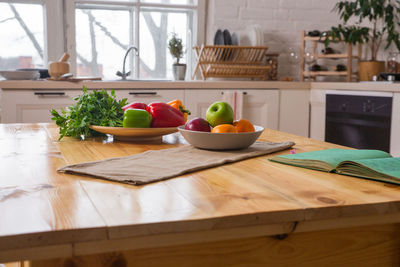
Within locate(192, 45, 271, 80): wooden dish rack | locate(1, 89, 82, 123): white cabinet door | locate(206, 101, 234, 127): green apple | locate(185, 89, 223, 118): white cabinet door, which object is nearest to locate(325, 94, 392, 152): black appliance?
locate(192, 45, 271, 80): wooden dish rack

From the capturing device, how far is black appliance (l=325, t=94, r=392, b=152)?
3.18 metres

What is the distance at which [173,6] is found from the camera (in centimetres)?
427

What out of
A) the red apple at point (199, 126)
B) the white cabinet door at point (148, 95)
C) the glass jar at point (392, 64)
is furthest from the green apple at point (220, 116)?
the glass jar at point (392, 64)

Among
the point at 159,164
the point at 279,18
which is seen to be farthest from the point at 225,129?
the point at 279,18

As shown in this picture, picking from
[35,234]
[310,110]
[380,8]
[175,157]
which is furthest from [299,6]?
[35,234]

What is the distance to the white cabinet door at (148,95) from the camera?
348 cm

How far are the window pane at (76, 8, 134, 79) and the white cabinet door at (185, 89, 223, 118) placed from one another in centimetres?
90

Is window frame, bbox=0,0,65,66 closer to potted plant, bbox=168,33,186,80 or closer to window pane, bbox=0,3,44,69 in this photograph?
window pane, bbox=0,3,44,69

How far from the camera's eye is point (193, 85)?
3.64 metres

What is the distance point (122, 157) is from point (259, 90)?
2.80 metres

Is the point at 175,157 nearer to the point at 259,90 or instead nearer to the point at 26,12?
the point at 259,90

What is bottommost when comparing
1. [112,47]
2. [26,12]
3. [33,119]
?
[33,119]

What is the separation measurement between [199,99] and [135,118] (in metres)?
2.20

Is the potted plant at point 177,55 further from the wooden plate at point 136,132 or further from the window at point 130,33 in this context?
the wooden plate at point 136,132
